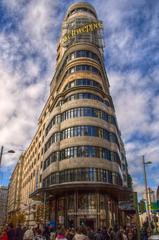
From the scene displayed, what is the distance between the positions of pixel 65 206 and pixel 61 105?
15671 millimetres

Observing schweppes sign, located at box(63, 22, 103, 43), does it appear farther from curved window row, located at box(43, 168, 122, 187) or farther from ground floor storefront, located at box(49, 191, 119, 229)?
ground floor storefront, located at box(49, 191, 119, 229)

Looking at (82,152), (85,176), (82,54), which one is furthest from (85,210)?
(82,54)

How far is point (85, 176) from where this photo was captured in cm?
3434

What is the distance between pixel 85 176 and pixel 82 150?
3587 mm

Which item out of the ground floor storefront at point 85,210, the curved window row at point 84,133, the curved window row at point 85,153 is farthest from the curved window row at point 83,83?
the ground floor storefront at point 85,210

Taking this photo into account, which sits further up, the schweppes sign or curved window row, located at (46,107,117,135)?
the schweppes sign

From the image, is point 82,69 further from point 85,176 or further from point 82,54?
point 85,176

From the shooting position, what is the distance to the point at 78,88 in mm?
40125

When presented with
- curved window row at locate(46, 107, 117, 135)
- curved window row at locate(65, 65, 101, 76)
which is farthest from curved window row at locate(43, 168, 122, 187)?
curved window row at locate(65, 65, 101, 76)

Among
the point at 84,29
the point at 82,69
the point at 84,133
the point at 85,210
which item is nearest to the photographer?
the point at 85,210

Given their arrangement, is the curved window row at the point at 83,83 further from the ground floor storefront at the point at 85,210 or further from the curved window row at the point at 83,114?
the ground floor storefront at the point at 85,210

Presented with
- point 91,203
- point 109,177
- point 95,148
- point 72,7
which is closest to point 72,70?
point 95,148

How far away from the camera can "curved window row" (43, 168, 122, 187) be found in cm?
3438

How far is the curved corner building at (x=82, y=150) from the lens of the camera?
112 ft
